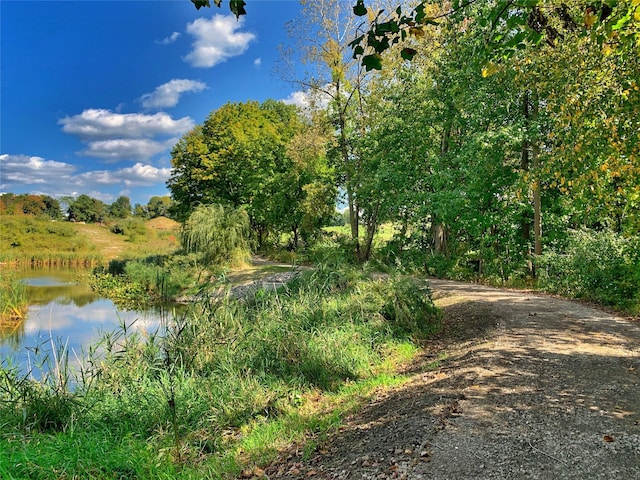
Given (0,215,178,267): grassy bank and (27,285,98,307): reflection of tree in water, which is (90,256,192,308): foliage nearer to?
(27,285,98,307): reflection of tree in water

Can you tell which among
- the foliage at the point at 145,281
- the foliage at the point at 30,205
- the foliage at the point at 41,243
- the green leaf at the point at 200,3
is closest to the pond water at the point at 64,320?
the foliage at the point at 145,281

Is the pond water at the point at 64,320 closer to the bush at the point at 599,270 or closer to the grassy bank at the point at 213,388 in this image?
the grassy bank at the point at 213,388

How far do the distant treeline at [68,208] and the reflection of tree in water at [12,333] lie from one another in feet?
97.7

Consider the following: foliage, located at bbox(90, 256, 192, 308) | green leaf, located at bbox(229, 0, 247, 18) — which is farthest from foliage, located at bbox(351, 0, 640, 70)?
foliage, located at bbox(90, 256, 192, 308)

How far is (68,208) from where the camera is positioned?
5247 centimetres

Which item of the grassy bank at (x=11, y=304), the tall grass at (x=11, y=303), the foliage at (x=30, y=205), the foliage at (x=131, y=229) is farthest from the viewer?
the foliage at (x=30, y=205)

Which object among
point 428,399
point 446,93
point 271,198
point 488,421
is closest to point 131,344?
point 428,399

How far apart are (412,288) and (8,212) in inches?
1962

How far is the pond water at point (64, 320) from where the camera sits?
7405 millimetres

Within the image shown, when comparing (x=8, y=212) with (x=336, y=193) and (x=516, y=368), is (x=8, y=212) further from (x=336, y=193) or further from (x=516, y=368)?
(x=516, y=368)

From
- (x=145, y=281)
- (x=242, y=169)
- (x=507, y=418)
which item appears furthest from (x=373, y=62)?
(x=242, y=169)

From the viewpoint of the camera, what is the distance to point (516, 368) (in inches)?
184

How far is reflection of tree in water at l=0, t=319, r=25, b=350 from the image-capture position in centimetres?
1062

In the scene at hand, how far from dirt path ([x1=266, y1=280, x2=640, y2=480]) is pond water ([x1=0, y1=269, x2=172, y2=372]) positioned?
157 inches
